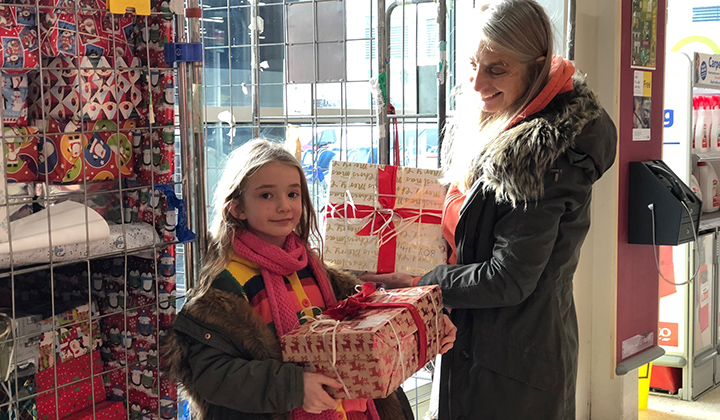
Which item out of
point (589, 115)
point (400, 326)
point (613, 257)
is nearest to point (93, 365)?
point (400, 326)

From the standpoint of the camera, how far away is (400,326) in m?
1.45

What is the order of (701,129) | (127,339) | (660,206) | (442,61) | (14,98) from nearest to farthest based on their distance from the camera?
(14,98) → (127,339) → (442,61) → (660,206) → (701,129)

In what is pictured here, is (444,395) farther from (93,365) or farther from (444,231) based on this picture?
(93,365)

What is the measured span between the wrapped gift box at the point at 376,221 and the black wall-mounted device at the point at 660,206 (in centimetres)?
185

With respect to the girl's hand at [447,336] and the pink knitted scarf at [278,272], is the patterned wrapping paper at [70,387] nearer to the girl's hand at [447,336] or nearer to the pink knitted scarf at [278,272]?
the pink knitted scarf at [278,272]

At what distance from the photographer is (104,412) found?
1.66 metres

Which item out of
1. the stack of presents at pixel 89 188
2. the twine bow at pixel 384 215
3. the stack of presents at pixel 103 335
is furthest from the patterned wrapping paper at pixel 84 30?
the twine bow at pixel 384 215

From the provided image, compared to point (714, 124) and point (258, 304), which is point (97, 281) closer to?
point (258, 304)

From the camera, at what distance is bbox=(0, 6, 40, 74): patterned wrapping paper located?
1405 millimetres

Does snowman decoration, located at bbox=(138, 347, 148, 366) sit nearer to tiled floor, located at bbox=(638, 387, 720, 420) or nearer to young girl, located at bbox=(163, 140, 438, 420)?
young girl, located at bbox=(163, 140, 438, 420)

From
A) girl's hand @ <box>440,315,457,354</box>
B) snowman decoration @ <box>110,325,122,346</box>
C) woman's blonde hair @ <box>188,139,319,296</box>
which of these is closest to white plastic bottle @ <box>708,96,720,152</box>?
girl's hand @ <box>440,315,457,354</box>

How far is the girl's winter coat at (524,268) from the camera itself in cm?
183

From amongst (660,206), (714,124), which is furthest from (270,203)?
(714,124)

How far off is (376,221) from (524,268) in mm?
426
